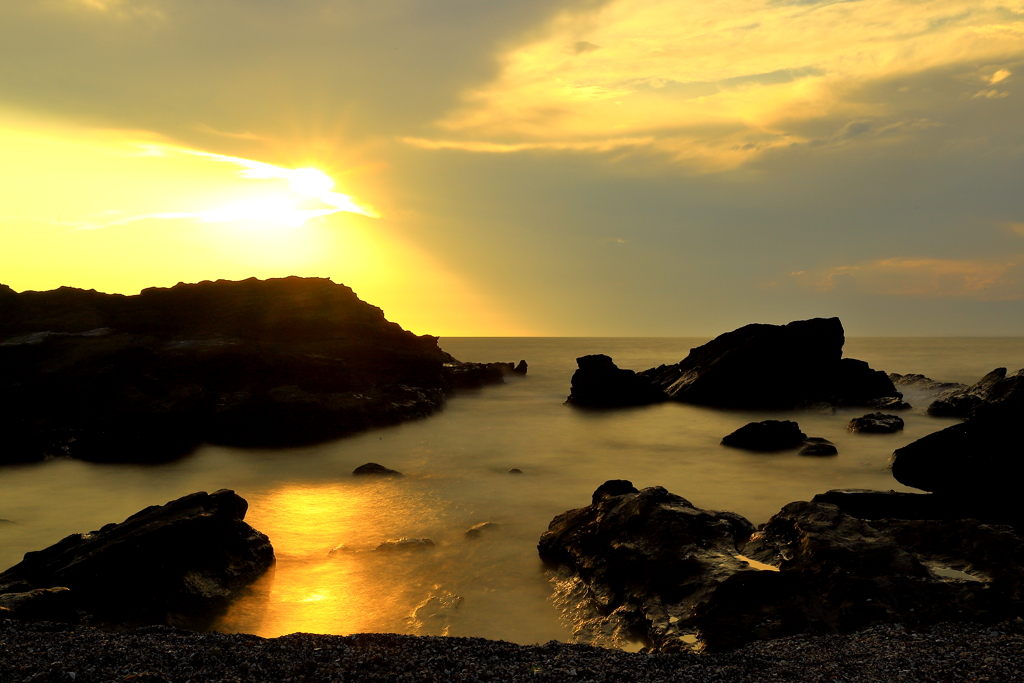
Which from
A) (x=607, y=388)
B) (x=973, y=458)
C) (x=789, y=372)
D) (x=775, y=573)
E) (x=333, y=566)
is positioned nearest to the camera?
(x=775, y=573)

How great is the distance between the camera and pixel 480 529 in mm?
15555

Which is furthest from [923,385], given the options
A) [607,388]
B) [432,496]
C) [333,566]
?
[333,566]

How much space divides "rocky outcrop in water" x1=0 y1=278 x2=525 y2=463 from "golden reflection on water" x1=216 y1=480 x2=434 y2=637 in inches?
347

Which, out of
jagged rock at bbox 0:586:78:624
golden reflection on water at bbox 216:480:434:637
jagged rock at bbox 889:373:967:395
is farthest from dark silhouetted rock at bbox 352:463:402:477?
jagged rock at bbox 889:373:967:395

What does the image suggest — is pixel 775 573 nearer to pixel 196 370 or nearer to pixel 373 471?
pixel 373 471

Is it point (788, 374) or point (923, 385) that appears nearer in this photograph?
point (788, 374)

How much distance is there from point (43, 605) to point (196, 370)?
24.0m

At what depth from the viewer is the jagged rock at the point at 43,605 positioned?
8758 mm

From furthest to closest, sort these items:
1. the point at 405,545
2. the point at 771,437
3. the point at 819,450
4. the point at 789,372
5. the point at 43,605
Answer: the point at 789,372
the point at 771,437
the point at 819,450
the point at 405,545
the point at 43,605

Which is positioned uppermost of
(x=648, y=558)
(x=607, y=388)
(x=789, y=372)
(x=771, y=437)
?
(x=789, y=372)

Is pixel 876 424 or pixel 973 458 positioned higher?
pixel 973 458

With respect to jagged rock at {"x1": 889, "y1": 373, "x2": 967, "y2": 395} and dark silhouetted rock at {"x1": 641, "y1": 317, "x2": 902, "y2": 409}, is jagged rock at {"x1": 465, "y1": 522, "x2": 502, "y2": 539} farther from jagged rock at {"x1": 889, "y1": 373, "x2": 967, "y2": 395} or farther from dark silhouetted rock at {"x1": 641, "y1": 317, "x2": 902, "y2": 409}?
jagged rock at {"x1": 889, "y1": 373, "x2": 967, "y2": 395}

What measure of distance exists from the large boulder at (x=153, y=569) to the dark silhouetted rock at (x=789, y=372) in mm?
36003

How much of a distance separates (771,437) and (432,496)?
15.7 meters
